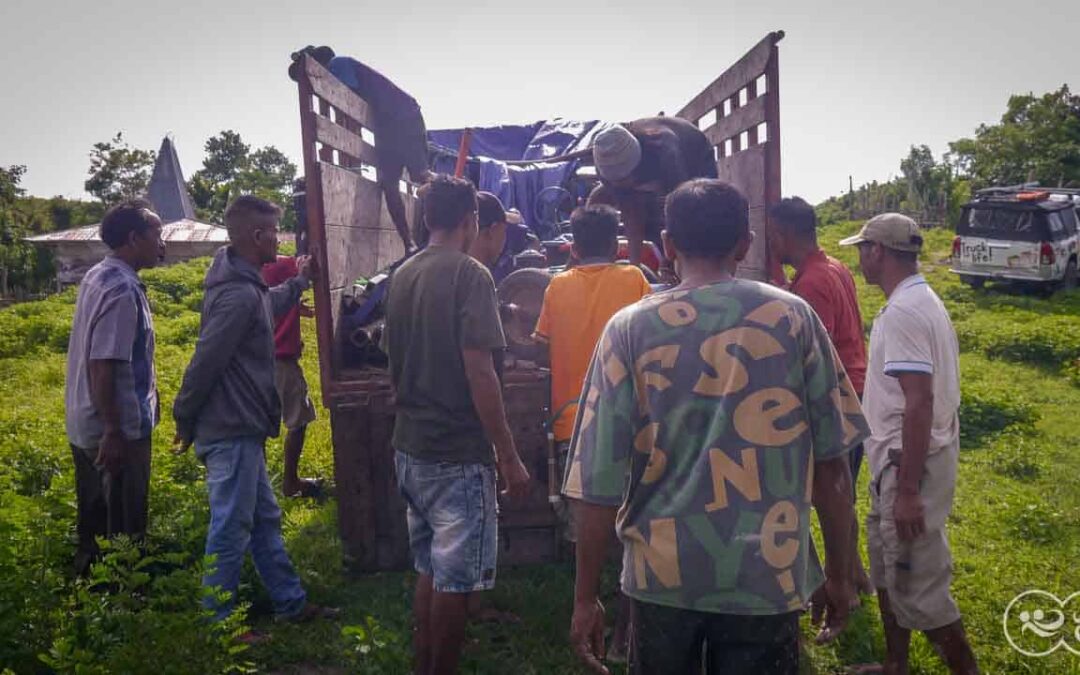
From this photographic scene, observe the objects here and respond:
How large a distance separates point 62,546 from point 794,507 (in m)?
3.37

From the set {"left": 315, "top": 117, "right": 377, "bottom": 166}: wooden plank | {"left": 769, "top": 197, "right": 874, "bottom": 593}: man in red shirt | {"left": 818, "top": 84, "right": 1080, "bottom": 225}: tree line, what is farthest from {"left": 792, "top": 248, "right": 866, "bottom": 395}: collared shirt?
{"left": 818, "top": 84, "right": 1080, "bottom": 225}: tree line

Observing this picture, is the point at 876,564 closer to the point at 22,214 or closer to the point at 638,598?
the point at 638,598

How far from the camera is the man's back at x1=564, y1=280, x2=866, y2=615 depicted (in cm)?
190

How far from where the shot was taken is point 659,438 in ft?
6.48

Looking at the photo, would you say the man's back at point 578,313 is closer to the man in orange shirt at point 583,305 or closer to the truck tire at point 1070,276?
the man in orange shirt at point 583,305

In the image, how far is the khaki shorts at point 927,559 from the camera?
308cm

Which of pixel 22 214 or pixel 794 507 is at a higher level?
pixel 22 214

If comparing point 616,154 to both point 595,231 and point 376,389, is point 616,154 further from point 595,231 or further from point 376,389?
point 376,389

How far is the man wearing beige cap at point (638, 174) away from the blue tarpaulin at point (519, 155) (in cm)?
183

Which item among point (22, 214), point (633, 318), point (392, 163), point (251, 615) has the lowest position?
point (251, 615)

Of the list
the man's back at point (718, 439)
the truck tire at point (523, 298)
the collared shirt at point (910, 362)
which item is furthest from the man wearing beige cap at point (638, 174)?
the man's back at point (718, 439)

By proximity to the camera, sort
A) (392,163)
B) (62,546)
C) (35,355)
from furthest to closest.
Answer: (35,355)
(392,163)
(62,546)

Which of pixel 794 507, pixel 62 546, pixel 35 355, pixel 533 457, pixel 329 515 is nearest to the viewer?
pixel 794 507

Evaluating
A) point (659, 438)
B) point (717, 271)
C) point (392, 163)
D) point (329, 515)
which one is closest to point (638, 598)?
point (659, 438)
